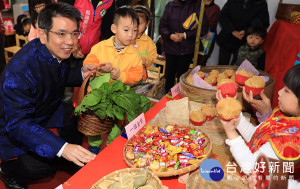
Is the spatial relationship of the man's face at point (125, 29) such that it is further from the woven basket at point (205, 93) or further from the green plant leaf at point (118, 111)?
the green plant leaf at point (118, 111)

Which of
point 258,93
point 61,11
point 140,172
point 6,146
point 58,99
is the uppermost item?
point 61,11

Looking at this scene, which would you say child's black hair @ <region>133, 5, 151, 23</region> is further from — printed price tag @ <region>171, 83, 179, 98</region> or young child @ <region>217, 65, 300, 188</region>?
young child @ <region>217, 65, 300, 188</region>

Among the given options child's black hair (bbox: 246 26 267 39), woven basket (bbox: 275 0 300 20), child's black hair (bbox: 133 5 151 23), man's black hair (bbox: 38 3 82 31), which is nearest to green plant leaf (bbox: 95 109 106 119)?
man's black hair (bbox: 38 3 82 31)

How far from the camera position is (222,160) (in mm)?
1396

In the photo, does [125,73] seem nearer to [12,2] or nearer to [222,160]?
[222,160]

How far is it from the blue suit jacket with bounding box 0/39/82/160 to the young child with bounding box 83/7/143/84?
0.33 metres

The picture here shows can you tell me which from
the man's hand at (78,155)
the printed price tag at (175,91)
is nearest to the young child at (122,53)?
the printed price tag at (175,91)

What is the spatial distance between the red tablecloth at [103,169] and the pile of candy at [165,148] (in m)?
0.09

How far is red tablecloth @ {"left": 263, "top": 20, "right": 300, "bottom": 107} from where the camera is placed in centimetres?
288

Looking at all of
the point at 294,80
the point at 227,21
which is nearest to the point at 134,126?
the point at 294,80

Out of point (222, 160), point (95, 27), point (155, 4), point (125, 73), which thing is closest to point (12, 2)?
point (155, 4)

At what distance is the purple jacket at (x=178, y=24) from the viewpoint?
3.33 metres

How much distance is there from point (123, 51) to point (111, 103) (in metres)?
0.70

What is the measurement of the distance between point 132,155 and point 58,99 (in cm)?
103
